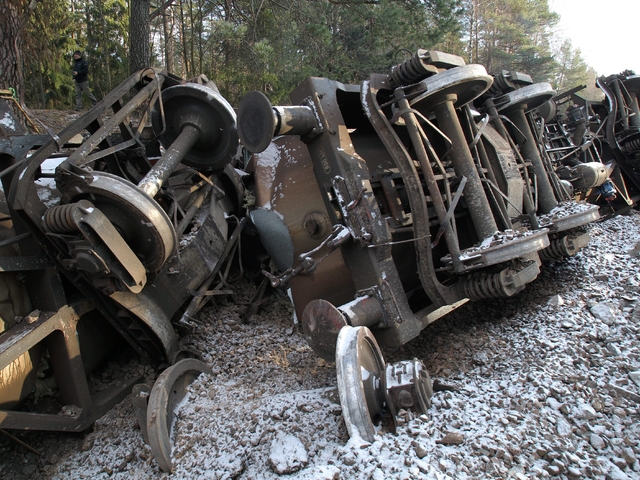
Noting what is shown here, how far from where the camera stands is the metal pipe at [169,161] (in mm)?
3254

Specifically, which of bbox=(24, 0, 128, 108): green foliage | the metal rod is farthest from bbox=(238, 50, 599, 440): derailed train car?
bbox=(24, 0, 128, 108): green foliage

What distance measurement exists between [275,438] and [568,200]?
4190mm

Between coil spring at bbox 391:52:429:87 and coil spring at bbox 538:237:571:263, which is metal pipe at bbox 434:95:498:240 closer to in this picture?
coil spring at bbox 391:52:429:87

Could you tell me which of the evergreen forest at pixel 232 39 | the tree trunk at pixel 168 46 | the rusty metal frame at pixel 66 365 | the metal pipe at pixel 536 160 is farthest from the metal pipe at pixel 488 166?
the tree trunk at pixel 168 46

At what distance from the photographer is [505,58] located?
2373 cm

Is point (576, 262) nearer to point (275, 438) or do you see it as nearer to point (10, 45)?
point (275, 438)

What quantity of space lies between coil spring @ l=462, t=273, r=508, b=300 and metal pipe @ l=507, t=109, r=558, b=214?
1.96 meters

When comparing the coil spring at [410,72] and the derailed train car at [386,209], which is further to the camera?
the coil spring at [410,72]

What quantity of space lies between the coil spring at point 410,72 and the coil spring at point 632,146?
A: 6344 mm

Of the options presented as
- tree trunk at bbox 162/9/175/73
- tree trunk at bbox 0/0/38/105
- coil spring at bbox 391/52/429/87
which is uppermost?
tree trunk at bbox 162/9/175/73

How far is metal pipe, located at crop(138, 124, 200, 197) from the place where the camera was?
10.7 feet

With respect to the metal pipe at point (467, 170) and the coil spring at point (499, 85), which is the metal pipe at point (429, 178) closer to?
the metal pipe at point (467, 170)

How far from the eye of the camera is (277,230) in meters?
3.95

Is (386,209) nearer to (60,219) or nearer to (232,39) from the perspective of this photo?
(60,219)
